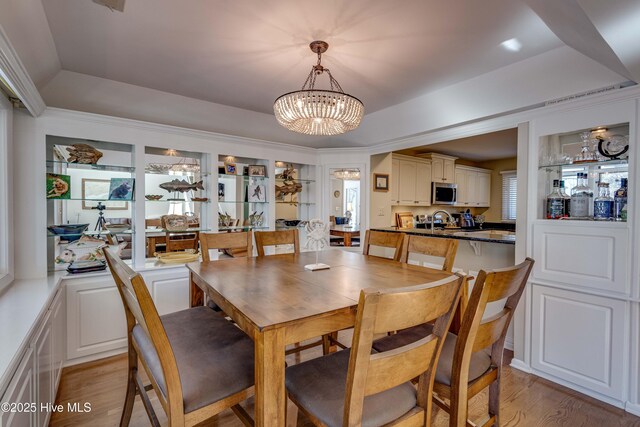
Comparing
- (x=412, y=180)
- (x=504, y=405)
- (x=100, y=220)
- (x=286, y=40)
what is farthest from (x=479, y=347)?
(x=412, y=180)

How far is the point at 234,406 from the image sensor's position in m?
1.33

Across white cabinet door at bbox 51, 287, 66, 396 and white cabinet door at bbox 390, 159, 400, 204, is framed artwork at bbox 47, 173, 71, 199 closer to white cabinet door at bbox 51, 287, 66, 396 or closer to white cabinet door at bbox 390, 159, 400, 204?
white cabinet door at bbox 51, 287, 66, 396

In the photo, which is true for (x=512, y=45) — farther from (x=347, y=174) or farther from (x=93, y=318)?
(x=93, y=318)

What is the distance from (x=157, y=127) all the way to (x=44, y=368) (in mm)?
2039

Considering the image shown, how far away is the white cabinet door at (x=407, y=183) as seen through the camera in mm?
5035

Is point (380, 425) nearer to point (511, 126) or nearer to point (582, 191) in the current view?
point (582, 191)

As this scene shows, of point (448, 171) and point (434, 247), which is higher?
point (448, 171)

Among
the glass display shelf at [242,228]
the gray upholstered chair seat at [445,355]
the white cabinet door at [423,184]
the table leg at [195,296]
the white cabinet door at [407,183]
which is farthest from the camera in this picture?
the white cabinet door at [423,184]

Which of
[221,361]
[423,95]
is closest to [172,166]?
[221,361]

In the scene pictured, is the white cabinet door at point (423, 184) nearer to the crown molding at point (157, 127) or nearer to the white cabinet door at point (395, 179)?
the white cabinet door at point (395, 179)

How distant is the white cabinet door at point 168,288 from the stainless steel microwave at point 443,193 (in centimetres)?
443

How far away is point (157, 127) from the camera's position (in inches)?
111

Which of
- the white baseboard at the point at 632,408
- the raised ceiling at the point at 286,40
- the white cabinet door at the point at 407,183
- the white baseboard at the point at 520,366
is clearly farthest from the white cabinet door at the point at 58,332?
the white cabinet door at the point at 407,183

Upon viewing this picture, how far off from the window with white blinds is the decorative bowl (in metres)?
7.16
